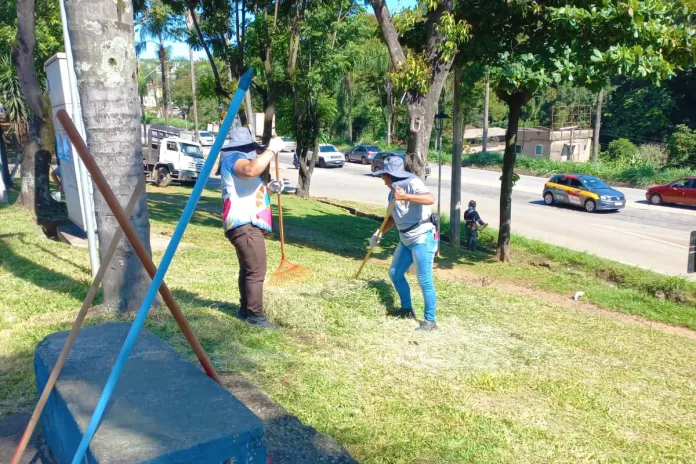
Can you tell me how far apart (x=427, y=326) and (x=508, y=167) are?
27.8 ft

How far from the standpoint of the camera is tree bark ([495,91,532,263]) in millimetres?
13133

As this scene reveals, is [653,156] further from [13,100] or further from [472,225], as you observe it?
[13,100]

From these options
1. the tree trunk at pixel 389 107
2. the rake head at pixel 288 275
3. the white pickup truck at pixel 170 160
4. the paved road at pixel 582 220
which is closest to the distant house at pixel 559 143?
the tree trunk at pixel 389 107

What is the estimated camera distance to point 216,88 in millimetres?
16906

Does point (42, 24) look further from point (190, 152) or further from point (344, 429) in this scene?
point (344, 429)

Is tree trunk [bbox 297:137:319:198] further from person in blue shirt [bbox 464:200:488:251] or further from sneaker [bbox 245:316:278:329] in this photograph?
sneaker [bbox 245:316:278:329]

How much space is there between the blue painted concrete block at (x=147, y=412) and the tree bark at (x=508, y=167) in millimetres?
10973

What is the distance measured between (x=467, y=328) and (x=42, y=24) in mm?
23330

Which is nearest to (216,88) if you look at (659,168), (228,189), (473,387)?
(228,189)

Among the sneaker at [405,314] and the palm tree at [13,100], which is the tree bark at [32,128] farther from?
the palm tree at [13,100]

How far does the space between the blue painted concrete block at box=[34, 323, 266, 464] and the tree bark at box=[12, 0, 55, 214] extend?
10.1 meters

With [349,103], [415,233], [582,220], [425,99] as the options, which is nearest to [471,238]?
[425,99]

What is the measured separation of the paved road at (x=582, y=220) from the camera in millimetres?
16250

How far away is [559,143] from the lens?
44.9 m
